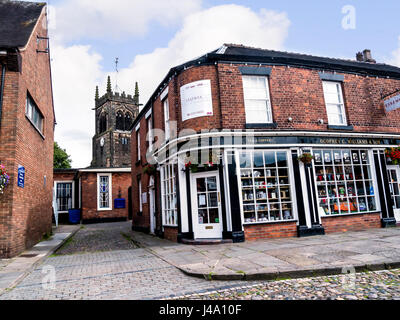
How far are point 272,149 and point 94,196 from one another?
17408 millimetres

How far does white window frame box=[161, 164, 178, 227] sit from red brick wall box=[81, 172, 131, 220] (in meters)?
13.0

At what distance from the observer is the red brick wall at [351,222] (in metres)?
9.99

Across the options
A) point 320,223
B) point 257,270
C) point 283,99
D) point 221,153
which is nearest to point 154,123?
point 221,153

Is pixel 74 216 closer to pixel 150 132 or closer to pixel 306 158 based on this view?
pixel 150 132

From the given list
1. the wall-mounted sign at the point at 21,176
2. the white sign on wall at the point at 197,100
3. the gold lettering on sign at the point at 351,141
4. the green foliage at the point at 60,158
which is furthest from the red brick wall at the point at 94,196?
the green foliage at the point at 60,158

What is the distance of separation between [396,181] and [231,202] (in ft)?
24.4

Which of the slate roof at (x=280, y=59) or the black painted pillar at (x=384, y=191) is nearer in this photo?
the slate roof at (x=280, y=59)

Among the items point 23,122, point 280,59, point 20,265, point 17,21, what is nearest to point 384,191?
point 280,59

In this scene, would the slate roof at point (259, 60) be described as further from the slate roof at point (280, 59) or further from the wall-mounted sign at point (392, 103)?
the wall-mounted sign at point (392, 103)

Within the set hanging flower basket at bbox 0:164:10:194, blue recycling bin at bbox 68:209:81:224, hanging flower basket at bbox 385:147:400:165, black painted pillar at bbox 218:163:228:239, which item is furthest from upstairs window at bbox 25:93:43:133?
hanging flower basket at bbox 385:147:400:165

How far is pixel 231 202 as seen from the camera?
30.0ft

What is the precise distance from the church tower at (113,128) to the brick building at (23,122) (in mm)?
32540

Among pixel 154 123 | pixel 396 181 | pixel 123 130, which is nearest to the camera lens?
pixel 396 181

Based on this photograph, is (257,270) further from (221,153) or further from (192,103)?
(192,103)
